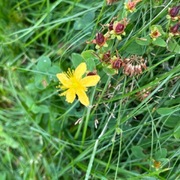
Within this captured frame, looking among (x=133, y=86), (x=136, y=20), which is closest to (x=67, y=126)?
(x=133, y=86)

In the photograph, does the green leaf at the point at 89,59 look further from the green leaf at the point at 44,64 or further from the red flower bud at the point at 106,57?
the green leaf at the point at 44,64

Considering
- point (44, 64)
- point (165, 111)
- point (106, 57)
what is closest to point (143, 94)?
point (165, 111)

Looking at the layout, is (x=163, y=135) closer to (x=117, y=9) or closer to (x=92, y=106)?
(x=92, y=106)

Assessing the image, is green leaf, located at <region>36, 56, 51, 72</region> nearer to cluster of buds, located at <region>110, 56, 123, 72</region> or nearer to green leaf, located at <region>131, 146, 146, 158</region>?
cluster of buds, located at <region>110, 56, 123, 72</region>

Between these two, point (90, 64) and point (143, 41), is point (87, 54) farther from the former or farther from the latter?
point (143, 41)

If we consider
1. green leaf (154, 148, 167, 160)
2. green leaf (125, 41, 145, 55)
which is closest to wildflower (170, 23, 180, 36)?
green leaf (125, 41, 145, 55)
